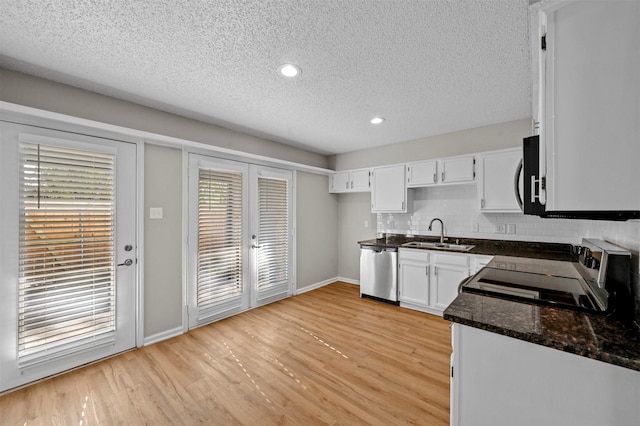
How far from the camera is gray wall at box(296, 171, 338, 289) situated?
4488 mm

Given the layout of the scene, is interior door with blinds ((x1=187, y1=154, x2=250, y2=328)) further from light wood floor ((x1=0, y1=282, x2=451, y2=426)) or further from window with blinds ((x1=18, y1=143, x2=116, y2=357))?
window with blinds ((x1=18, y1=143, x2=116, y2=357))

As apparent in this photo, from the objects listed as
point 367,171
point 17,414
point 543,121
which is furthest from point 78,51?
point 367,171

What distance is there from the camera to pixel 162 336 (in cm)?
285

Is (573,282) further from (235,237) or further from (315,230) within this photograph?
(315,230)

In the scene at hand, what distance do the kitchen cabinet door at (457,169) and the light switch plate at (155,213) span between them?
3542 mm

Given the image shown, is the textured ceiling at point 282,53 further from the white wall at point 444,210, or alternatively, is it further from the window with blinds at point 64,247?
the window with blinds at point 64,247

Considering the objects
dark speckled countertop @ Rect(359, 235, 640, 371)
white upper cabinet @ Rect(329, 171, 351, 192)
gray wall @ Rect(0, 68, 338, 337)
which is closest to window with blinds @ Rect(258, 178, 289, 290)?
gray wall @ Rect(0, 68, 338, 337)

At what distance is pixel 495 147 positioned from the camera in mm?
3473

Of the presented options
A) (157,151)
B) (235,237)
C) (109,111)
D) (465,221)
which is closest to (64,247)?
(157,151)

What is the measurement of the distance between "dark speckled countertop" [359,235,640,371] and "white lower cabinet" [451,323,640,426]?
6 centimetres

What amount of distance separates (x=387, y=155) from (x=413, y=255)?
5.79 ft

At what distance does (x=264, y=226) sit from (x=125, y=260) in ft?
5.62

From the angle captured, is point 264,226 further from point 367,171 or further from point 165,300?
point 367,171

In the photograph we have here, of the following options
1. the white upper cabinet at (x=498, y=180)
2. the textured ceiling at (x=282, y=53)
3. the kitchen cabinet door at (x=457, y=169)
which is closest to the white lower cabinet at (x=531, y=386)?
the textured ceiling at (x=282, y=53)
